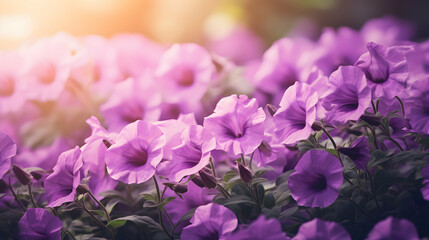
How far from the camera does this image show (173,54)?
4.77 feet

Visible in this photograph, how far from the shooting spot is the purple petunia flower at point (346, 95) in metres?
0.93

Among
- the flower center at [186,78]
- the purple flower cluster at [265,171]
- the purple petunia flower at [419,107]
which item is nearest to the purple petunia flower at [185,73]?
the flower center at [186,78]

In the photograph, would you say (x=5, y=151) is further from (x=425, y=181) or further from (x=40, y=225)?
(x=425, y=181)

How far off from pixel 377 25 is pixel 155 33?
1.54 metres

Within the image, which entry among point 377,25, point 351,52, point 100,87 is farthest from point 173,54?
point 377,25

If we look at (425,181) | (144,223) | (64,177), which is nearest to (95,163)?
(64,177)

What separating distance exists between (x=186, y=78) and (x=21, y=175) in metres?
0.59

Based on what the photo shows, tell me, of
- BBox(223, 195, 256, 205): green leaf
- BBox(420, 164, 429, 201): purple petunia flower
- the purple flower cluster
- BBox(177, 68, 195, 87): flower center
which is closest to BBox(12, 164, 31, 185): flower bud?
the purple flower cluster

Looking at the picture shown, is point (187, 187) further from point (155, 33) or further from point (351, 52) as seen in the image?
point (155, 33)

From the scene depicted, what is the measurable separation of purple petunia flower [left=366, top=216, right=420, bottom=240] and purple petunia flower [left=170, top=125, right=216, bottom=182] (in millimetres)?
332

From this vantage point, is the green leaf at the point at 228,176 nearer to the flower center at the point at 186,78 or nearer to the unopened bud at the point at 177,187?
the unopened bud at the point at 177,187

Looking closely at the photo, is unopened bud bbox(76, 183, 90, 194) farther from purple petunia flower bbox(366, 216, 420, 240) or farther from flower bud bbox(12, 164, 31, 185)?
purple petunia flower bbox(366, 216, 420, 240)

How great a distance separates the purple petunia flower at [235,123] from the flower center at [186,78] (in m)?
0.52

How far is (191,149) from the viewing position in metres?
0.96
